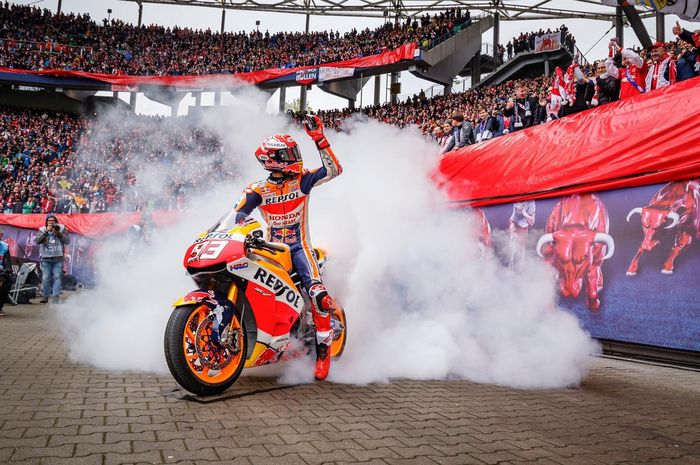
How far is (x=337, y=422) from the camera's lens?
373 centimetres

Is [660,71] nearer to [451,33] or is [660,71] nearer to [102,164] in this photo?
[102,164]

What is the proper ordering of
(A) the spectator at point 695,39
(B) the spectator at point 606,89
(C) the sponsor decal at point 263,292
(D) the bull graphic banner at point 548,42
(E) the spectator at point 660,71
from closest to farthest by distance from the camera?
(C) the sponsor decal at point 263,292 < (A) the spectator at point 695,39 < (E) the spectator at point 660,71 < (B) the spectator at point 606,89 < (D) the bull graphic banner at point 548,42

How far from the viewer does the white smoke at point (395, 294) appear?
5.62 meters

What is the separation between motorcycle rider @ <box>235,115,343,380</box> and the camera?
523cm

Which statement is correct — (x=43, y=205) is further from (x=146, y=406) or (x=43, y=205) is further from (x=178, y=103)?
(x=146, y=406)

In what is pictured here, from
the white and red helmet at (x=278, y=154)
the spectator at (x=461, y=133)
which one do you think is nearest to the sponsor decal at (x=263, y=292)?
the white and red helmet at (x=278, y=154)

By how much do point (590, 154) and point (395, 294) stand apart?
3243 millimetres

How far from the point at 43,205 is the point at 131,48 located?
22.3 m

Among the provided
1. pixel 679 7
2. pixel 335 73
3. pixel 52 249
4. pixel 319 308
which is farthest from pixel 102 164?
pixel 679 7

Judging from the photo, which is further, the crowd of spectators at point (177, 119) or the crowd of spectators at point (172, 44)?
the crowd of spectators at point (172, 44)

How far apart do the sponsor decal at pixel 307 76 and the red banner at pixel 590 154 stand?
72.5 ft

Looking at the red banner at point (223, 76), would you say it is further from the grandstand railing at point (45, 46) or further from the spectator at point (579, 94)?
the spectator at point (579, 94)

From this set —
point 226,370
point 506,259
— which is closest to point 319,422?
point 226,370

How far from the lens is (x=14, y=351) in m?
6.12
